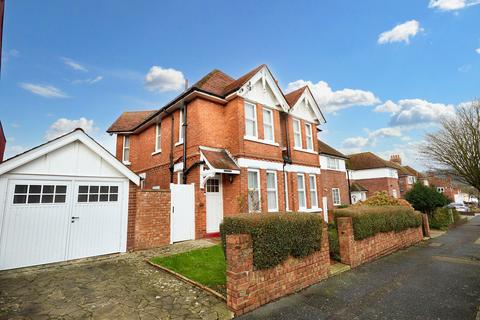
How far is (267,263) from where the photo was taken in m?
4.80

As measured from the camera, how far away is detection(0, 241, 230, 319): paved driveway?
421cm

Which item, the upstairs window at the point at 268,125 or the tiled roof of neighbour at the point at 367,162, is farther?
the tiled roof of neighbour at the point at 367,162

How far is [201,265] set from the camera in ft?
22.3

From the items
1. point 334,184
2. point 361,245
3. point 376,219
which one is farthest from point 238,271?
point 334,184

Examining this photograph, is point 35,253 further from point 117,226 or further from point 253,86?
point 253,86

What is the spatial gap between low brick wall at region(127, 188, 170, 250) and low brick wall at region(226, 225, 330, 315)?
5.45m

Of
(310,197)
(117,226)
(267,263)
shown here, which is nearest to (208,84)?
(117,226)

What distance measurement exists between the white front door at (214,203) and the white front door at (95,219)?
12.7ft

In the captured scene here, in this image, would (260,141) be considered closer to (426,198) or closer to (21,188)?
(21,188)

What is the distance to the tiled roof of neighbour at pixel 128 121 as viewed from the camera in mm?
18047

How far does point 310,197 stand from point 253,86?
24.8 feet

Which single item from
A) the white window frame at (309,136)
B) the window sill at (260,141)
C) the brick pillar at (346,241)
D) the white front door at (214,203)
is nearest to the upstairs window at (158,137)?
the white front door at (214,203)

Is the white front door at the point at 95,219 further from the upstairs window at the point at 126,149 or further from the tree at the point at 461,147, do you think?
the tree at the point at 461,147

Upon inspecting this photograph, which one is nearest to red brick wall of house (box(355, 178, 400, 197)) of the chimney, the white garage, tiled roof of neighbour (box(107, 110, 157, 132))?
the chimney
